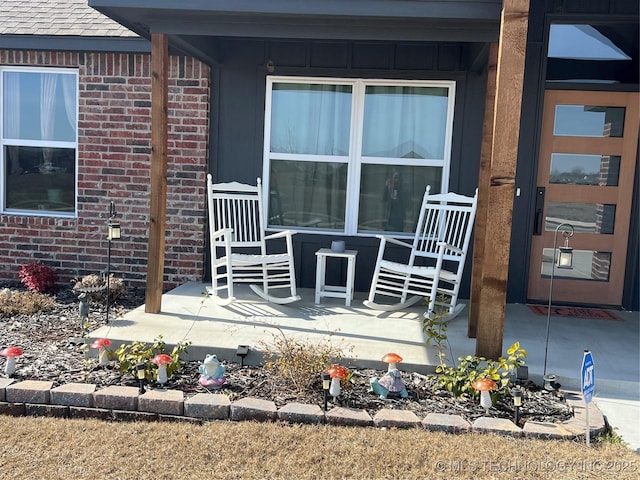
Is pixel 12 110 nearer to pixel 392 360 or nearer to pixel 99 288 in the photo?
pixel 99 288

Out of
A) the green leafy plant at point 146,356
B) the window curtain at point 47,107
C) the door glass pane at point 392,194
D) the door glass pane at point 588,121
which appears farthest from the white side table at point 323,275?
the window curtain at point 47,107

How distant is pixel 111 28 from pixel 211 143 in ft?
4.73

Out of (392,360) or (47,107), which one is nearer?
(392,360)

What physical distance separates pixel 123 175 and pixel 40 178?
95cm

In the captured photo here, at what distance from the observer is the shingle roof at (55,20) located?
534 centimetres

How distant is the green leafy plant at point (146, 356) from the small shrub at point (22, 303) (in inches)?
61.0

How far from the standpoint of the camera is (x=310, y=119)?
5465 millimetres

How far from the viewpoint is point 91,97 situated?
216 inches

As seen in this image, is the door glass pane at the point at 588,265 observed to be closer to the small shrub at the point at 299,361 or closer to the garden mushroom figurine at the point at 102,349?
the small shrub at the point at 299,361

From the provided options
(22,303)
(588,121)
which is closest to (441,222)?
(588,121)

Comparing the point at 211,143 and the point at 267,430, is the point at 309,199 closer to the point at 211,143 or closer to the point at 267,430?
the point at 211,143

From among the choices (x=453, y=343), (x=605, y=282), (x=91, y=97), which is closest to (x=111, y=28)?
(x=91, y=97)

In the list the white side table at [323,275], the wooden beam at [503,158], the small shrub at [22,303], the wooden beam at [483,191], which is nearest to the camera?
the wooden beam at [503,158]

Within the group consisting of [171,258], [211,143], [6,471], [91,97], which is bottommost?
[6,471]
